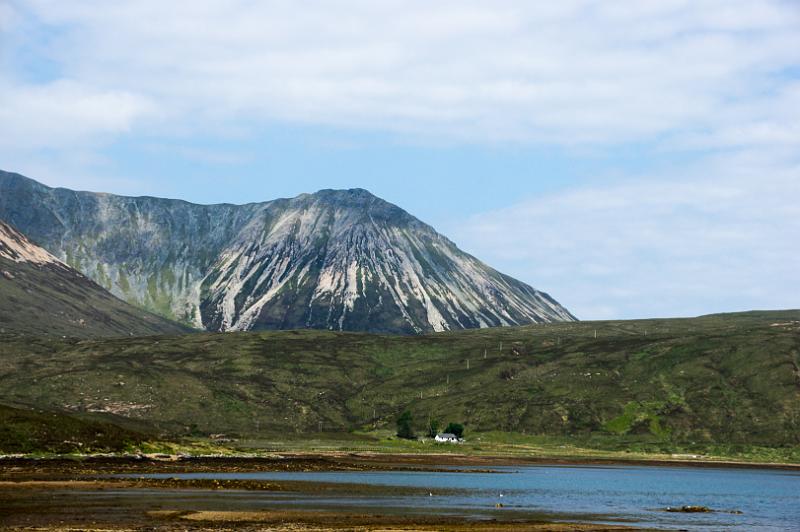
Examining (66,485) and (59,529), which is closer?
(59,529)

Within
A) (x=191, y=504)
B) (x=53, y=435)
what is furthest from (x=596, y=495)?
(x=53, y=435)

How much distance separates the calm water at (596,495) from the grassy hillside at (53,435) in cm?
2275

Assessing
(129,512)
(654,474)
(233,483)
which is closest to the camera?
(129,512)

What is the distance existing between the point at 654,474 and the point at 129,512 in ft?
377

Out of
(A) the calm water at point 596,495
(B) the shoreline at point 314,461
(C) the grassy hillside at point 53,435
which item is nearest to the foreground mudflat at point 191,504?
(B) the shoreline at point 314,461

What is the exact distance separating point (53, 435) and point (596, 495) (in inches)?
2675

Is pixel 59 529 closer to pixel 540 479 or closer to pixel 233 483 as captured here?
pixel 233 483

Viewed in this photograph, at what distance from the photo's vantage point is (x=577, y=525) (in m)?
70.9

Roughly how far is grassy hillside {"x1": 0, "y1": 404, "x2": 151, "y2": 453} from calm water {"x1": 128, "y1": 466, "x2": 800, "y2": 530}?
22.7m

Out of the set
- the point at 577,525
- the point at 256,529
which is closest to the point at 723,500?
the point at 577,525

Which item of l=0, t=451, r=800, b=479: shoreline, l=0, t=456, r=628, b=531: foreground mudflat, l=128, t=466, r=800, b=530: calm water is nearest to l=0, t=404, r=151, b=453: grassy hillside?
l=0, t=451, r=800, b=479: shoreline

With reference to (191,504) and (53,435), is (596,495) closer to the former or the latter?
(191,504)

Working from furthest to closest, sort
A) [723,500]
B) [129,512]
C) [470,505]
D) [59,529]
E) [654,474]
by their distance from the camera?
[654,474] → [723,500] → [470,505] → [129,512] → [59,529]

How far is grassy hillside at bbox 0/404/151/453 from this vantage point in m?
119
